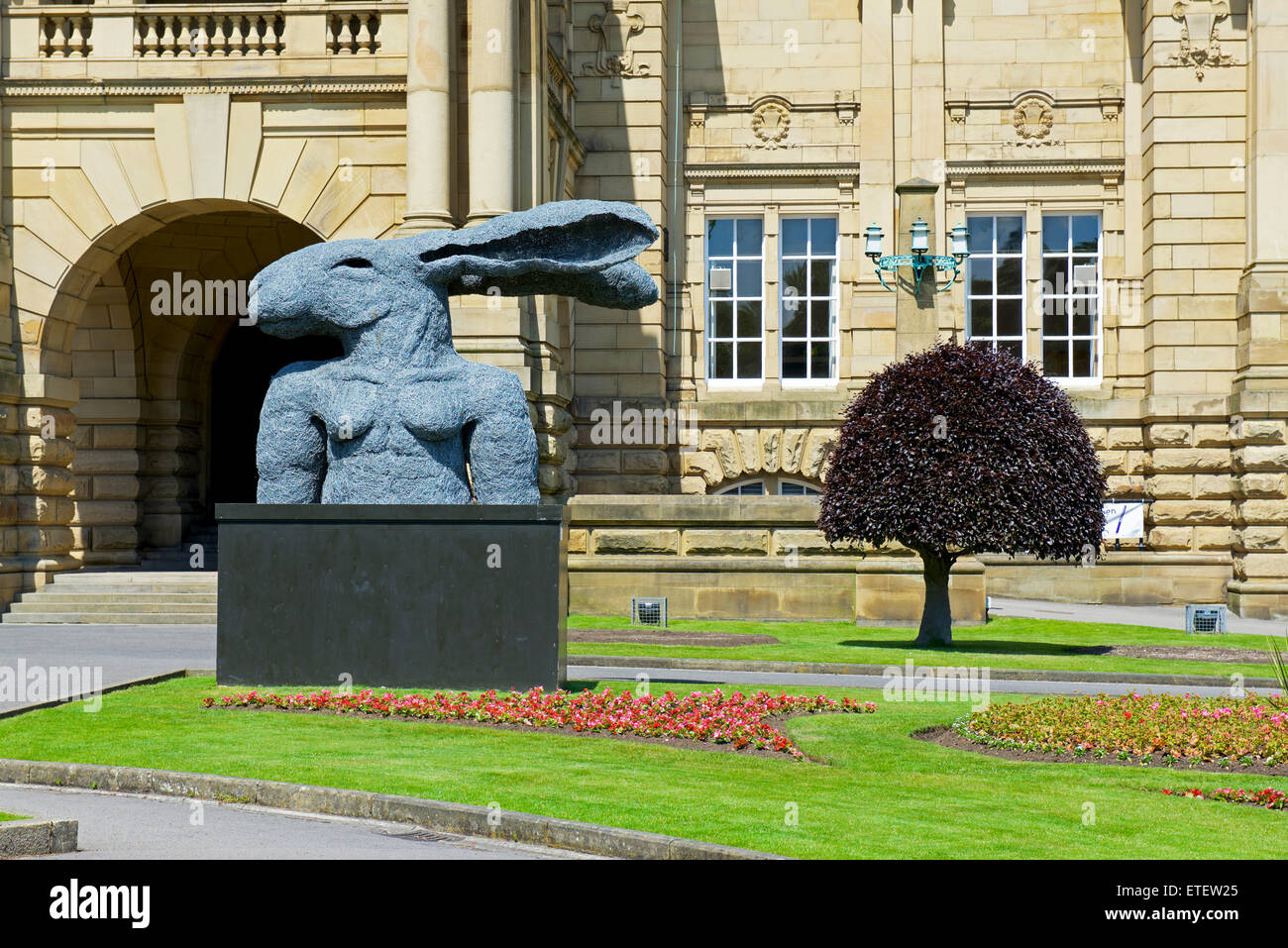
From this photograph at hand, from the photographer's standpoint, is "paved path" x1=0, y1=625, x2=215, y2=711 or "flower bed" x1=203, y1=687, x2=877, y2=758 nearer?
"flower bed" x1=203, y1=687, x2=877, y2=758

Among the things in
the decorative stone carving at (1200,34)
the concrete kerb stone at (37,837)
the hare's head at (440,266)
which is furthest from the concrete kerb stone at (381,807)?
the decorative stone carving at (1200,34)

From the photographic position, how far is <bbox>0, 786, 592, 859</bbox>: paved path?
7.55 metres

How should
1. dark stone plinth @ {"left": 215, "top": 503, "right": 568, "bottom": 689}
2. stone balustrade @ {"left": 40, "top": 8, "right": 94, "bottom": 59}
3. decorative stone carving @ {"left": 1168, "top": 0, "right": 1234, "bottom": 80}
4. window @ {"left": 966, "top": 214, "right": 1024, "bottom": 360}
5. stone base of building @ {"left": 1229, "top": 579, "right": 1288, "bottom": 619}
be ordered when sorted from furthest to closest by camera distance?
window @ {"left": 966, "top": 214, "right": 1024, "bottom": 360}, decorative stone carving @ {"left": 1168, "top": 0, "right": 1234, "bottom": 80}, stone base of building @ {"left": 1229, "top": 579, "right": 1288, "bottom": 619}, stone balustrade @ {"left": 40, "top": 8, "right": 94, "bottom": 59}, dark stone plinth @ {"left": 215, "top": 503, "right": 568, "bottom": 689}

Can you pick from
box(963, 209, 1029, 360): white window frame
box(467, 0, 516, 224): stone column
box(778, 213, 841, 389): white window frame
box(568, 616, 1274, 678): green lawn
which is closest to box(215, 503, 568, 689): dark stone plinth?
box(568, 616, 1274, 678): green lawn

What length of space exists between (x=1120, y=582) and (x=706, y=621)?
9.97 metres

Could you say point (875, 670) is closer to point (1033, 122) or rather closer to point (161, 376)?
point (161, 376)

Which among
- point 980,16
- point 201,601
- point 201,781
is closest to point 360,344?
point 201,781

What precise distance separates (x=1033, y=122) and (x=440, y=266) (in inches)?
791

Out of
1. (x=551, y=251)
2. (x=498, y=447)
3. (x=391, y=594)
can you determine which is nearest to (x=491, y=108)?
(x=551, y=251)

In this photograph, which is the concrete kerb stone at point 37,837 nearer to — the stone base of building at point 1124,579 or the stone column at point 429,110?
the stone column at point 429,110

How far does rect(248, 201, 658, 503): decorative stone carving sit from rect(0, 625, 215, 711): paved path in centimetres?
272

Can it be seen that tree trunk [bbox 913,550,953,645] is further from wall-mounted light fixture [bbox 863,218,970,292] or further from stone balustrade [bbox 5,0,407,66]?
stone balustrade [bbox 5,0,407,66]

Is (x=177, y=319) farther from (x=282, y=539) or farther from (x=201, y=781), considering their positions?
(x=201, y=781)

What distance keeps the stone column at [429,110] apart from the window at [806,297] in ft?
35.0
